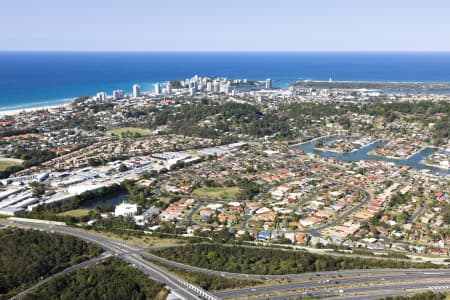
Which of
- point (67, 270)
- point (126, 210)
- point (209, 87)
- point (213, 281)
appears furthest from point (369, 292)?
point (209, 87)

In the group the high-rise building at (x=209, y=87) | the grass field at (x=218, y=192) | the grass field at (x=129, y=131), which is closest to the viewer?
the grass field at (x=218, y=192)

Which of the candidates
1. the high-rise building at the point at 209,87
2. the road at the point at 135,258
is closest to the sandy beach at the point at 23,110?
the high-rise building at the point at 209,87

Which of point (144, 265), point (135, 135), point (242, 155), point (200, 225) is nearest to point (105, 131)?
point (135, 135)

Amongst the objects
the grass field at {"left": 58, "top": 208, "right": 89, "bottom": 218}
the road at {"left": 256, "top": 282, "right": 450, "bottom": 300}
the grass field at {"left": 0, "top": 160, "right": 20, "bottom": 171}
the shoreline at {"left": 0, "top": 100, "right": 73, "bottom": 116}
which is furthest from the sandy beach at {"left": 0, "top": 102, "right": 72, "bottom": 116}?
the road at {"left": 256, "top": 282, "right": 450, "bottom": 300}

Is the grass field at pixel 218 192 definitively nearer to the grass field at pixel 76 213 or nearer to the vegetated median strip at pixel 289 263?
the grass field at pixel 76 213

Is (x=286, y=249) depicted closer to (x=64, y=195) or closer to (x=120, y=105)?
(x=64, y=195)
